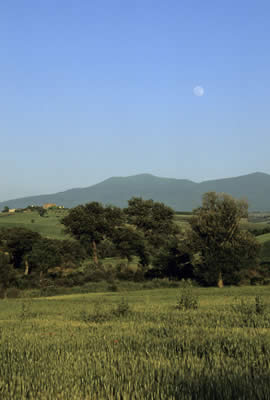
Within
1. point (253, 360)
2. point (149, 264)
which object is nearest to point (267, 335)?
point (253, 360)

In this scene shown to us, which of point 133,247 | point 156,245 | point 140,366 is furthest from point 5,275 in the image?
point 140,366

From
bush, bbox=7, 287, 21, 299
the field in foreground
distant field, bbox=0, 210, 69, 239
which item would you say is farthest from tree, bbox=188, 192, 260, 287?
distant field, bbox=0, 210, 69, 239

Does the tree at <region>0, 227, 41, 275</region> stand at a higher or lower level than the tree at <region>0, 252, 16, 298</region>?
higher

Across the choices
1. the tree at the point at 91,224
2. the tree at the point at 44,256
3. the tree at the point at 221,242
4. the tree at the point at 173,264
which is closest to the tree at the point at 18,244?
the tree at the point at 44,256

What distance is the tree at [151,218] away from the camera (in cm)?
9506

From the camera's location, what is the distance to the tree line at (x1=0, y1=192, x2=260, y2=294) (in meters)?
46.6

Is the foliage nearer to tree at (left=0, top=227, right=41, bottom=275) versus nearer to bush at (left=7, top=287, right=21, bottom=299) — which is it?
tree at (left=0, top=227, right=41, bottom=275)

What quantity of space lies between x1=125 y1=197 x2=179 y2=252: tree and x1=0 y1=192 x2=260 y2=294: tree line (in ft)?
0.76

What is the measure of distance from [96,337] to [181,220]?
158 metres

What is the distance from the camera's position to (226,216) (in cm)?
4772

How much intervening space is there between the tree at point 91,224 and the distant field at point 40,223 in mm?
22862

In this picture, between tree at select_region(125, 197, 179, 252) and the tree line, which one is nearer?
the tree line

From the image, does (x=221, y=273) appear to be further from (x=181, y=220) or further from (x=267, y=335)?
(x=181, y=220)

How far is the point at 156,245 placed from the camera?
9006 cm
